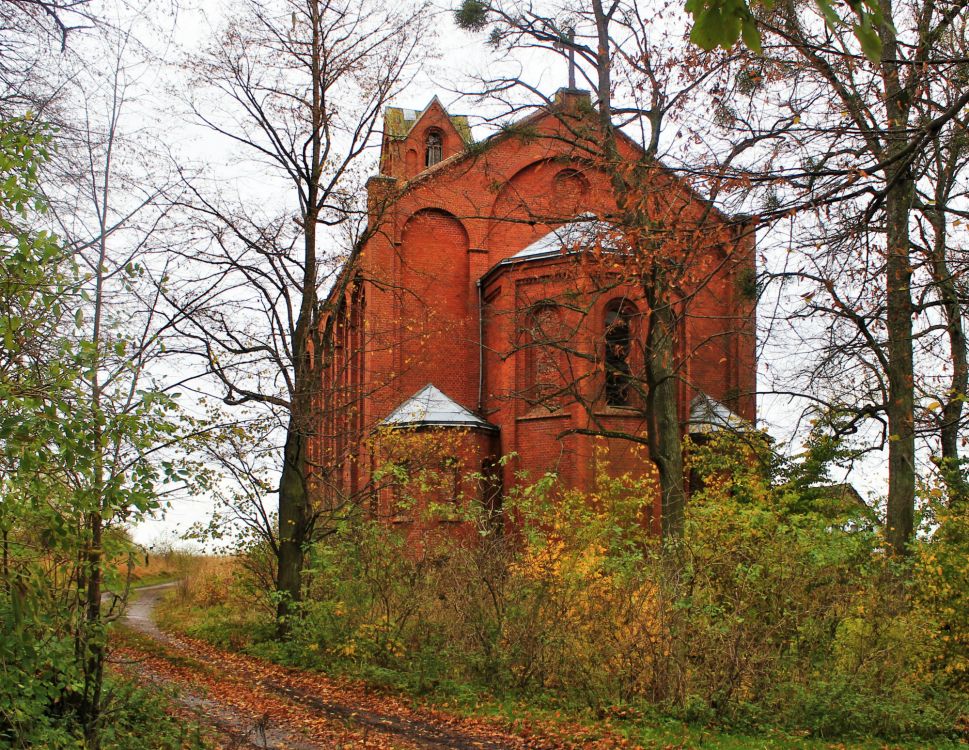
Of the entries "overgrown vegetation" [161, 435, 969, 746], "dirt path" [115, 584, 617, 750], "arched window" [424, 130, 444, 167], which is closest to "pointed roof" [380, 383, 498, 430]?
"arched window" [424, 130, 444, 167]

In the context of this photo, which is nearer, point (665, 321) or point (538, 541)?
point (538, 541)

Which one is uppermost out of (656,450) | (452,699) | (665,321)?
(665,321)

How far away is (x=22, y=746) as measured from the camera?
614 centimetres

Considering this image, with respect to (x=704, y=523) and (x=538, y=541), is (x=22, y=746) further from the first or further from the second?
(x=704, y=523)

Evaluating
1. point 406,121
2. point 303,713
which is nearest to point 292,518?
point 303,713

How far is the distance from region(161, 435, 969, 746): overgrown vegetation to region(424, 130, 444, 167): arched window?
19926 millimetres

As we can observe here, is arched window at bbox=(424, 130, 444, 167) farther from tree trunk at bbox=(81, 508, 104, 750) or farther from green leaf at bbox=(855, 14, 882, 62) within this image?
green leaf at bbox=(855, 14, 882, 62)

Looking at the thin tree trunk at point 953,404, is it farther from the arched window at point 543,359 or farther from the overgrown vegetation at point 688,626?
the arched window at point 543,359

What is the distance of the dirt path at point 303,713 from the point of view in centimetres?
954

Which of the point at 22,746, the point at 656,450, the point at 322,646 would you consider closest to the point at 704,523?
the point at 656,450

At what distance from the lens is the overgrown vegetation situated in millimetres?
10391

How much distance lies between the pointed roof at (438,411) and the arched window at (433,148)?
9.37 m

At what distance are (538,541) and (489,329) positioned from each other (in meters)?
14.1

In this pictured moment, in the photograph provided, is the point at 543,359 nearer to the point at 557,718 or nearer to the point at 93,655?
the point at 557,718
